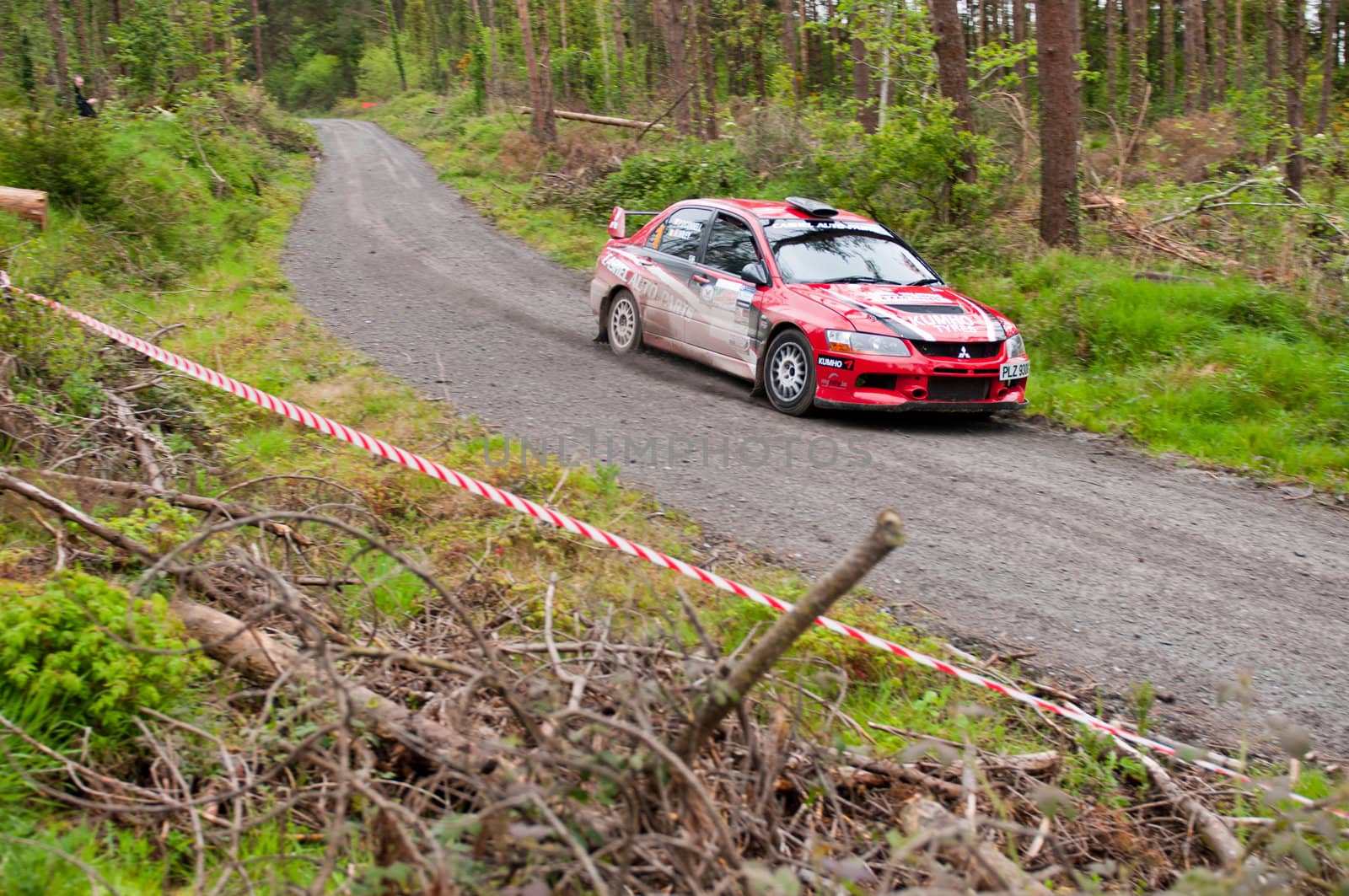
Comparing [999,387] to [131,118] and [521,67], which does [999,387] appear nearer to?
[131,118]

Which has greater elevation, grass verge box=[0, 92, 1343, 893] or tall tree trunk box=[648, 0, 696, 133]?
tall tree trunk box=[648, 0, 696, 133]

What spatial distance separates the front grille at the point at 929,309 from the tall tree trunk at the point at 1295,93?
8.77m

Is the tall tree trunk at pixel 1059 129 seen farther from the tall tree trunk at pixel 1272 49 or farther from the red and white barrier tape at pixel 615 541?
the tall tree trunk at pixel 1272 49

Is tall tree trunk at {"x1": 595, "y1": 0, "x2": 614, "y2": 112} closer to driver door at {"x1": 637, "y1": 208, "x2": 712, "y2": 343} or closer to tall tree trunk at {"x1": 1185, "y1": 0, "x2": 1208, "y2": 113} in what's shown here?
tall tree trunk at {"x1": 1185, "y1": 0, "x2": 1208, "y2": 113}

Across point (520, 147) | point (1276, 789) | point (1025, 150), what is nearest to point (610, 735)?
point (1276, 789)

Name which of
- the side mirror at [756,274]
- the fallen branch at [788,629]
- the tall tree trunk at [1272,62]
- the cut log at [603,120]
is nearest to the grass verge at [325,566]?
the fallen branch at [788,629]

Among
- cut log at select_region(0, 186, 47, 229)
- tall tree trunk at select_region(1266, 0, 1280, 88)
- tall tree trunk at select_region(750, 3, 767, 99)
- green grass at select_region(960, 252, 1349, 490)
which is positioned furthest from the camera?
tall tree trunk at select_region(750, 3, 767, 99)

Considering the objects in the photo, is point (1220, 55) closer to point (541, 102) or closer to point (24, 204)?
point (541, 102)

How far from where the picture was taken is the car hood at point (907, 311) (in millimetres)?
8531

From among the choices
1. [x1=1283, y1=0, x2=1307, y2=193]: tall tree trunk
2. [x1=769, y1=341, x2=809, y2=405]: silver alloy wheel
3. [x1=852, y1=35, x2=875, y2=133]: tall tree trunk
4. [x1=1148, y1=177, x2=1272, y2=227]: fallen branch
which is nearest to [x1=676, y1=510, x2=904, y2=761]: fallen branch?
[x1=769, y1=341, x2=809, y2=405]: silver alloy wheel

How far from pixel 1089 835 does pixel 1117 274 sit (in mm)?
9388

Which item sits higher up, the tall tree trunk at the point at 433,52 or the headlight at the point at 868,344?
the tall tree trunk at the point at 433,52

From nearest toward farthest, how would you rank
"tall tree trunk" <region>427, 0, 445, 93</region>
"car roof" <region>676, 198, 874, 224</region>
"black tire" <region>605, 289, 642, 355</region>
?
"car roof" <region>676, 198, 874, 224</region>
"black tire" <region>605, 289, 642, 355</region>
"tall tree trunk" <region>427, 0, 445, 93</region>

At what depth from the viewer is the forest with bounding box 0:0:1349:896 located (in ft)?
8.32
